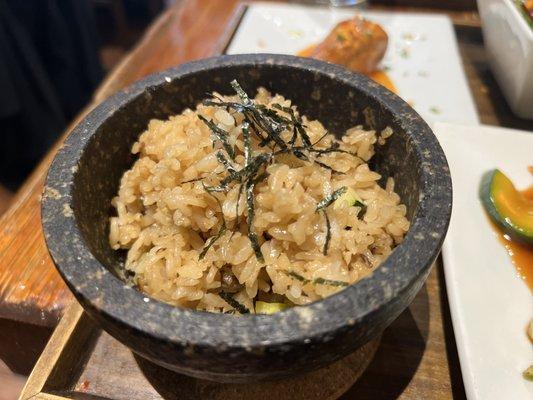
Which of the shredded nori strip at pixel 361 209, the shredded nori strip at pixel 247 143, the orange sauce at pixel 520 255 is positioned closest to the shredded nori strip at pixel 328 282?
the shredded nori strip at pixel 361 209

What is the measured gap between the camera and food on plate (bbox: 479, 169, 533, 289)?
5.51 ft

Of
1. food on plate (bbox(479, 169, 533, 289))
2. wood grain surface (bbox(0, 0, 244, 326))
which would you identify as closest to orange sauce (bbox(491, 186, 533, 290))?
food on plate (bbox(479, 169, 533, 289))

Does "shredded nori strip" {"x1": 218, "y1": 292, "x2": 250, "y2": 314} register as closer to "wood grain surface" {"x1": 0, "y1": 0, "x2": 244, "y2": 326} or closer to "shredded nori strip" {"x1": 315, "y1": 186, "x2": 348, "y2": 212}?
"shredded nori strip" {"x1": 315, "y1": 186, "x2": 348, "y2": 212}

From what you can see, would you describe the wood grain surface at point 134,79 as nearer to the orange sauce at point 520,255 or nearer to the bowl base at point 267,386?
the bowl base at point 267,386

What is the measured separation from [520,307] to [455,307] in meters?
0.22

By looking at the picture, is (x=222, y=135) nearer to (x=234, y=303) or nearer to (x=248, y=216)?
(x=248, y=216)

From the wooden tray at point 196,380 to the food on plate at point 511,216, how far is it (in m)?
0.47

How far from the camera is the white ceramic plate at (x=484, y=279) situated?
1290mm

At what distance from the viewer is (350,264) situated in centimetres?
122

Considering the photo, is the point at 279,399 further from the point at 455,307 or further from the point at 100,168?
the point at 100,168

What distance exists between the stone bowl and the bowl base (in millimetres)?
223

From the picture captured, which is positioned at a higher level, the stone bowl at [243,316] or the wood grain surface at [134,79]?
the stone bowl at [243,316]

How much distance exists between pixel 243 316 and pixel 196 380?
1.41ft

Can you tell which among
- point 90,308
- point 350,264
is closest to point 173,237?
point 90,308
